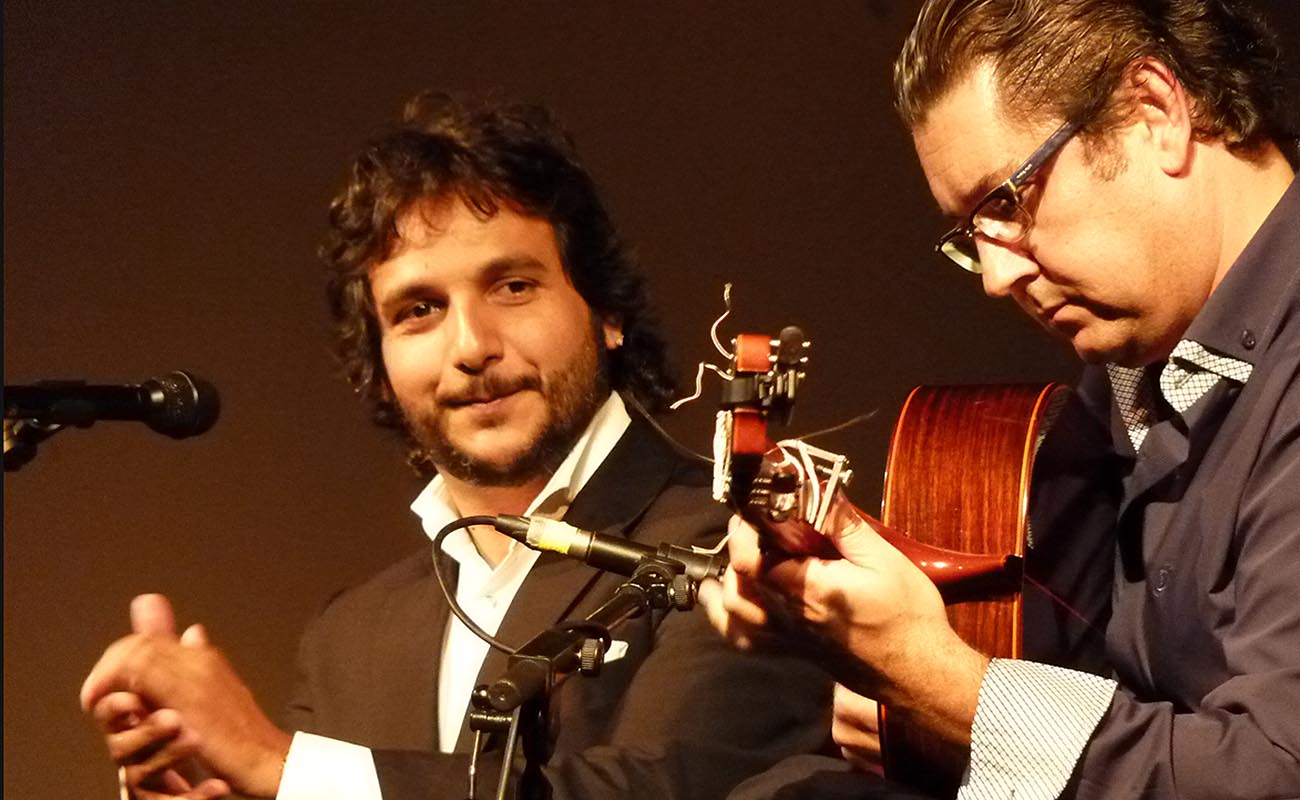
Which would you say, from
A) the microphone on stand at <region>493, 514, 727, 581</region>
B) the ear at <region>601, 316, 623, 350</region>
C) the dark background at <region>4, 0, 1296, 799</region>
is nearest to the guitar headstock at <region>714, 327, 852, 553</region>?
the microphone on stand at <region>493, 514, 727, 581</region>

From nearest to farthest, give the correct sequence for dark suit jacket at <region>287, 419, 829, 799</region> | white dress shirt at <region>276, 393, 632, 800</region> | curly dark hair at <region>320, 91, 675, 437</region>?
1. dark suit jacket at <region>287, 419, 829, 799</region>
2. white dress shirt at <region>276, 393, 632, 800</region>
3. curly dark hair at <region>320, 91, 675, 437</region>

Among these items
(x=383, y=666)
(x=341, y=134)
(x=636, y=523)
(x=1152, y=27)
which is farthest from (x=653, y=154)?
(x=1152, y=27)

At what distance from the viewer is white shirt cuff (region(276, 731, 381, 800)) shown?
205 cm

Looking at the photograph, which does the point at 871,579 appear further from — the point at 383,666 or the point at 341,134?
the point at 341,134

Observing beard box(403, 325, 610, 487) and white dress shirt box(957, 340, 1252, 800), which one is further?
beard box(403, 325, 610, 487)

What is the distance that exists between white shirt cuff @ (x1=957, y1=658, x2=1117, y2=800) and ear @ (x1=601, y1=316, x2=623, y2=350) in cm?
150

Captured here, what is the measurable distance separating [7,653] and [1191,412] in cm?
248

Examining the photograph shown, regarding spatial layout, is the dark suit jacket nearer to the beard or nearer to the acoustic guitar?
the beard

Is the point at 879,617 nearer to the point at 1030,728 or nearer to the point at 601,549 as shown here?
the point at 1030,728

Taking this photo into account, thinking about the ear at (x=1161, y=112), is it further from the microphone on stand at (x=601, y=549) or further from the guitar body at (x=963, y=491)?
the microphone on stand at (x=601, y=549)

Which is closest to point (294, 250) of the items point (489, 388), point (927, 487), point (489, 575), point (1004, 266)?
point (489, 388)

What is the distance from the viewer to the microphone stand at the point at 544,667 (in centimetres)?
161

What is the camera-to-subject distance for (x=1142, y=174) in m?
1.85

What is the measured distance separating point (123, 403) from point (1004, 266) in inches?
43.6
